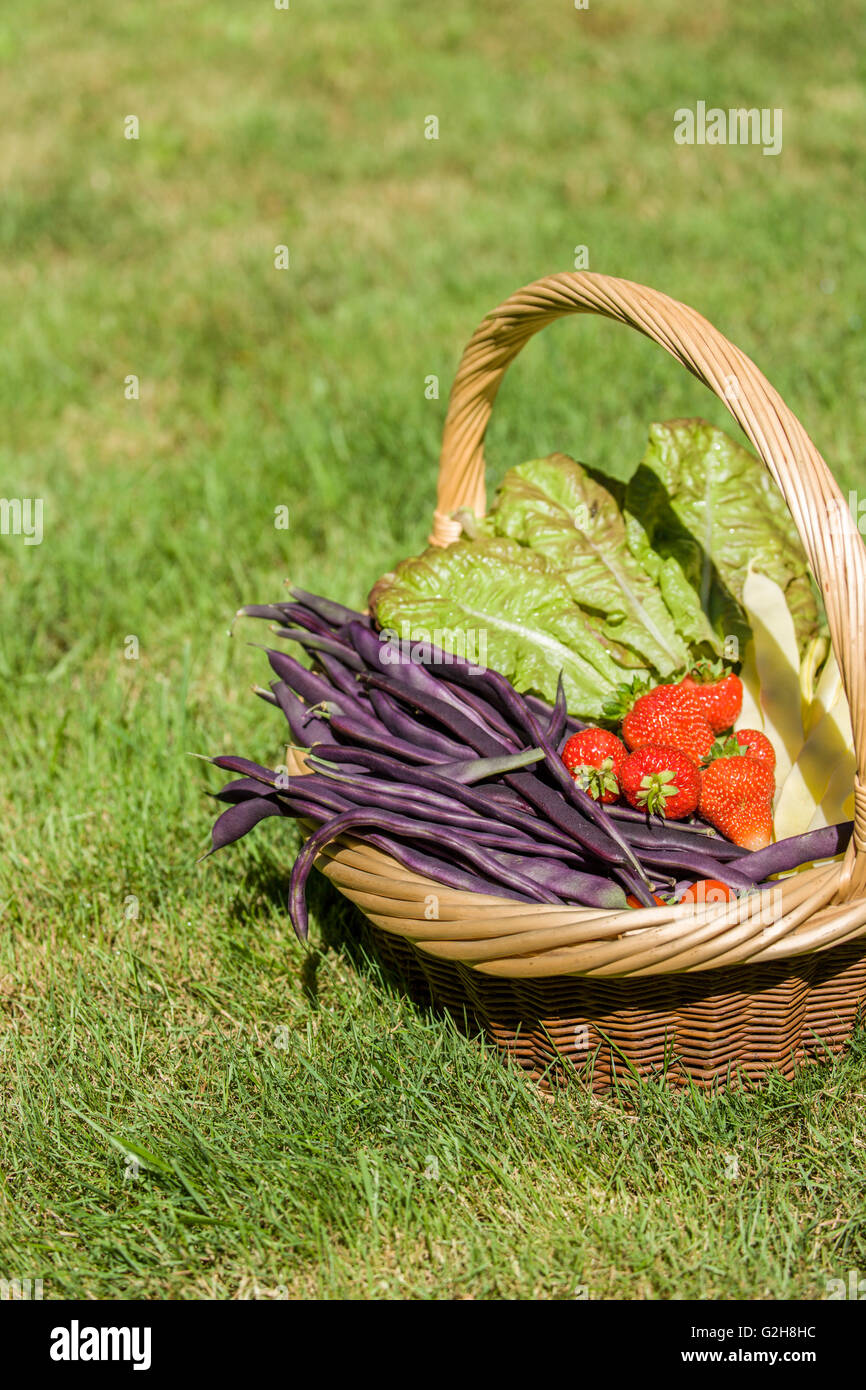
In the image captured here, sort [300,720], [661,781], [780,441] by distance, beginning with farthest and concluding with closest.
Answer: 1. [300,720]
2. [661,781]
3. [780,441]

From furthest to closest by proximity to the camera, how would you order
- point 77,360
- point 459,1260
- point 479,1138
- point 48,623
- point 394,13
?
point 394,13
point 77,360
point 48,623
point 479,1138
point 459,1260


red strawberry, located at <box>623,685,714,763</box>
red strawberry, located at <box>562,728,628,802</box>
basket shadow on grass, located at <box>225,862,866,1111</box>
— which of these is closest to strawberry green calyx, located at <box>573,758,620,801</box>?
red strawberry, located at <box>562,728,628,802</box>

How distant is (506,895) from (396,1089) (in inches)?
17.5

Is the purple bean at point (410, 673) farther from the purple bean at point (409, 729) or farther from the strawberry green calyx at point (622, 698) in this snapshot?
the strawberry green calyx at point (622, 698)

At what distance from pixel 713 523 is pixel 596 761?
0.81 m

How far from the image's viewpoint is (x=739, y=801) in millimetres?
2330

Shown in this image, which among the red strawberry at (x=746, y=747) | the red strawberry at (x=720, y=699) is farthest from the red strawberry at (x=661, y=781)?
the red strawberry at (x=720, y=699)

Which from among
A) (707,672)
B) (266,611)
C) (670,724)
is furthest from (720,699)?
(266,611)

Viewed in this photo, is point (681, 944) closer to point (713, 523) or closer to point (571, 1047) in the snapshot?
point (571, 1047)

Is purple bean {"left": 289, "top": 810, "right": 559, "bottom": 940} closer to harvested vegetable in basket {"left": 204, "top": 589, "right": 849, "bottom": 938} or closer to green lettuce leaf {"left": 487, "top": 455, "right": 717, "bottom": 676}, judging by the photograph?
harvested vegetable in basket {"left": 204, "top": 589, "right": 849, "bottom": 938}

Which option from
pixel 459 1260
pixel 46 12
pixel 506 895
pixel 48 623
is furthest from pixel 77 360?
pixel 46 12

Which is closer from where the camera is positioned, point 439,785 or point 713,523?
point 439,785

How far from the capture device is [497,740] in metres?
2.45

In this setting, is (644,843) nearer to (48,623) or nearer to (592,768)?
(592,768)
